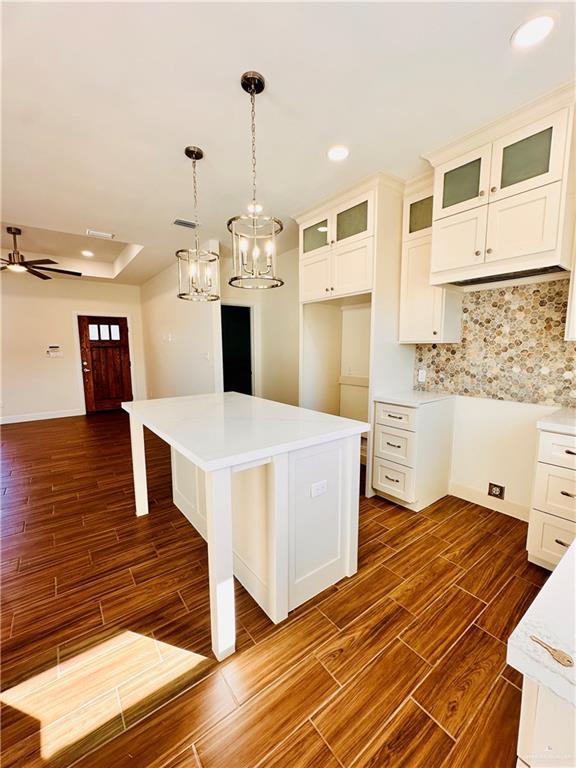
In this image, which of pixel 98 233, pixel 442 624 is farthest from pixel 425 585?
pixel 98 233

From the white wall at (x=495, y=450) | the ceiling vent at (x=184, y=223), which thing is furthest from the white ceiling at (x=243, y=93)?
the white wall at (x=495, y=450)

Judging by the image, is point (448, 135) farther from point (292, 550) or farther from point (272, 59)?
point (292, 550)

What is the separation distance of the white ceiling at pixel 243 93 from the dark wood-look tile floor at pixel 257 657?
2.70 metres

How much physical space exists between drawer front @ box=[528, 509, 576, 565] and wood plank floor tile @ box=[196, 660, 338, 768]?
4.78 feet

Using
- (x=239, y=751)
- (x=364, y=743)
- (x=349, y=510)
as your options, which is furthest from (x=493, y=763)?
(x=349, y=510)

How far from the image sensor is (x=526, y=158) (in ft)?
6.11

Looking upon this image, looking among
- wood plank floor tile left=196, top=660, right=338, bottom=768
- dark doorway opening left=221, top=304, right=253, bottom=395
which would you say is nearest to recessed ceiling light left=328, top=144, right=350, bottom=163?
wood plank floor tile left=196, top=660, right=338, bottom=768

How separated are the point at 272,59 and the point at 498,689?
9.53ft

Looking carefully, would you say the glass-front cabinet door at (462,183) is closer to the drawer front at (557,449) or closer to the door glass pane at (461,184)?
the door glass pane at (461,184)

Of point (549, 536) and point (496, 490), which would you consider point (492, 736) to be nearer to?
point (549, 536)

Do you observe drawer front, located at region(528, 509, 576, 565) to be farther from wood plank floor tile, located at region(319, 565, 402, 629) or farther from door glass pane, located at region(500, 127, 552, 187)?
door glass pane, located at region(500, 127, 552, 187)

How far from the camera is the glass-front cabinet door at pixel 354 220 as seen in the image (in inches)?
101

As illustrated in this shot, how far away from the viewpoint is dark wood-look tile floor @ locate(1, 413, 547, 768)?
3.51 ft

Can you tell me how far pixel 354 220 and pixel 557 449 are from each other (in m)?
2.22
